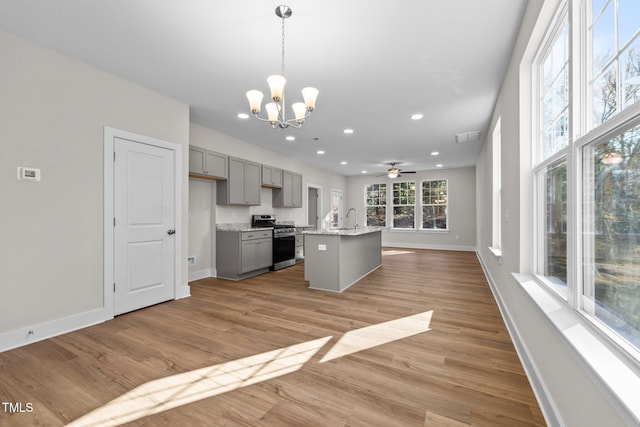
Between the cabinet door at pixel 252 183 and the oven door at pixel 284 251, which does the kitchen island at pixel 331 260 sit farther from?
the cabinet door at pixel 252 183

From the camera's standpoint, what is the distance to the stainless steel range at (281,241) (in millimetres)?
5727

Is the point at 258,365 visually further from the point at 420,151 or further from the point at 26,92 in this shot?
the point at 420,151

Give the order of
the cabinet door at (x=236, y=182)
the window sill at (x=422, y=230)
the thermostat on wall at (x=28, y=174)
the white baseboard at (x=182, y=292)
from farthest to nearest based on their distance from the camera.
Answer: the window sill at (x=422, y=230) → the cabinet door at (x=236, y=182) → the white baseboard at (x=182, y=292) → the thermostat on wall at (x=28, y=174)

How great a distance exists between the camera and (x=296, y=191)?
23.3ft

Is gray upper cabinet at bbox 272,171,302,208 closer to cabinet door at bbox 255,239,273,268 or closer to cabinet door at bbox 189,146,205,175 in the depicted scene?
cabinet door at bbox 255,239,273,268

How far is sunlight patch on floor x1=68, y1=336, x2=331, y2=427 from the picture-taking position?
5.26ft

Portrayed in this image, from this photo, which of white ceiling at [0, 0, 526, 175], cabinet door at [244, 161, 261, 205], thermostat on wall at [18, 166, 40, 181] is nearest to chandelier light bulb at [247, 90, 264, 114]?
white ceiling at [0, 0, 526, 175]

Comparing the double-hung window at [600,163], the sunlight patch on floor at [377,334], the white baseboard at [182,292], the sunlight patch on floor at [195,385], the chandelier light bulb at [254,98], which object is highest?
the chandelier light bulb at [254,98]

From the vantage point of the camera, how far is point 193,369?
6.73 feet

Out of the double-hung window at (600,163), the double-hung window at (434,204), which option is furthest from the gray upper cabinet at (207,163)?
the double-hung window at (434,204)

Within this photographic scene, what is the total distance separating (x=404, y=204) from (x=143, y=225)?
8182 millimetres

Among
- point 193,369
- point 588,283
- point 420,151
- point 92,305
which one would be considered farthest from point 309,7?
point 420,151

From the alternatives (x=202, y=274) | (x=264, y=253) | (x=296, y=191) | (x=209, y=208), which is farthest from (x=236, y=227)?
(x=296, y=191)

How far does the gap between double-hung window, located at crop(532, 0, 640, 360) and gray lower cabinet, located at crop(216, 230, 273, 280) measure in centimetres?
426
